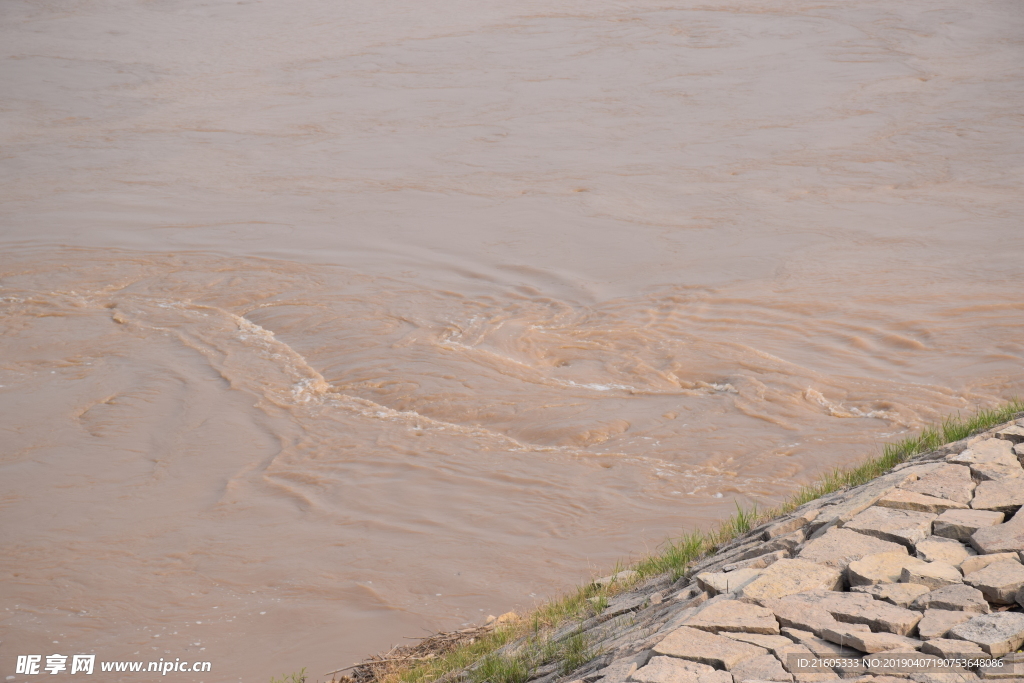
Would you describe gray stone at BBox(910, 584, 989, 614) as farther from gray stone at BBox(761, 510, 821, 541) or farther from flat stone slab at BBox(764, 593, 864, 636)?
gray stone at BBox(761, 510, 821, 541)

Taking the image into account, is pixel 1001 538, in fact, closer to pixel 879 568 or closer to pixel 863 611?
pixel 879 568

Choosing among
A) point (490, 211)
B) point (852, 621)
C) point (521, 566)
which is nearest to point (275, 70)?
point (490, 211)

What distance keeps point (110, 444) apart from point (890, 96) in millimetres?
16634

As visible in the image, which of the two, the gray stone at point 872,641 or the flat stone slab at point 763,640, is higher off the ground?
the gray stone at point 872,641

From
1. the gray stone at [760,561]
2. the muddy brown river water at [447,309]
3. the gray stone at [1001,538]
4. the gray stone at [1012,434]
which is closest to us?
the gray stone at [1001,538]

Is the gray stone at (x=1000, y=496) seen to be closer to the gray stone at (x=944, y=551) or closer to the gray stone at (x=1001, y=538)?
the gray stone at (x=1001, y=538)

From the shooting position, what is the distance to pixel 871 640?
2.87m

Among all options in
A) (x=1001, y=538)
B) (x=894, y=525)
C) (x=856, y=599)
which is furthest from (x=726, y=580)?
(x=1001, y=538)

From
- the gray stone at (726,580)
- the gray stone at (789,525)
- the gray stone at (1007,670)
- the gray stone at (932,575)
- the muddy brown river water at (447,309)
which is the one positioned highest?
the gray stone at (1007,670)

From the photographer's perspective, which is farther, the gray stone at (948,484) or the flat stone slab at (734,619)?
the gray stone at (948,484)

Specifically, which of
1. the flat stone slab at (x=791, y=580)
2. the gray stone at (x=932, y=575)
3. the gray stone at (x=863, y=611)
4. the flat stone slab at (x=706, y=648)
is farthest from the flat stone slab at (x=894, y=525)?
the flat stone slab at (x=706, y=648)

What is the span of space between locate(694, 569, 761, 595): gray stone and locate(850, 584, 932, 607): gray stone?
40 cm

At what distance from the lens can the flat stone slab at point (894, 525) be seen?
140 inches

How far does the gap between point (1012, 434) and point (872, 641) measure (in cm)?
223
